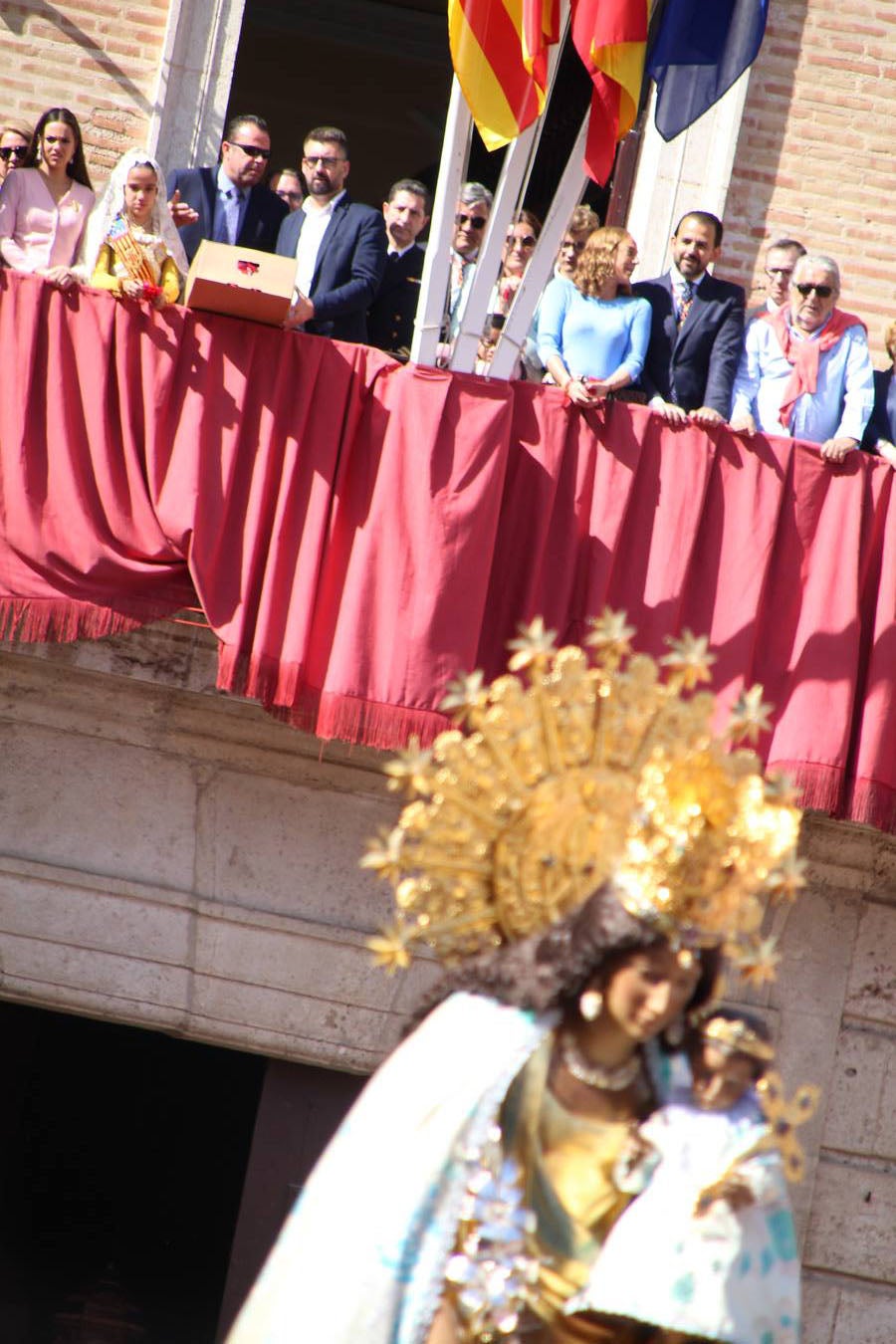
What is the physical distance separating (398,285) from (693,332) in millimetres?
1143

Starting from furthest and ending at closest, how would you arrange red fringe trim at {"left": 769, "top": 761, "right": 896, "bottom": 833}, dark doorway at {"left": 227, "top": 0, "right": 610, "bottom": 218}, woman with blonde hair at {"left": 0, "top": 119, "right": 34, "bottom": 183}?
dark doorway at {"left": 227, "top": 0, "right": 610, "bottom": 218}
woman with blonde hair at {"left": 0, "top": 119, "right": 34, "bottom": 183}
red fringe trim at {"left": 769, "top": 761, "right": 896, "bottom": 833}

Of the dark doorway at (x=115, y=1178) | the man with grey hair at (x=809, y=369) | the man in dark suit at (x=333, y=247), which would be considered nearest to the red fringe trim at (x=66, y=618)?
the man in dark suit at (x=333, y=247)

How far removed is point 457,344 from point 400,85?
7.02m

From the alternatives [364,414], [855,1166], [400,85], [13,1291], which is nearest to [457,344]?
[364,414]

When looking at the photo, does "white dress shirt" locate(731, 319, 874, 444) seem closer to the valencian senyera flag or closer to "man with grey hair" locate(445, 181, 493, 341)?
"man with grey hair" locate(445, 181, 493, 341)

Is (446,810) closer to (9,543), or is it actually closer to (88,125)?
(9,543)

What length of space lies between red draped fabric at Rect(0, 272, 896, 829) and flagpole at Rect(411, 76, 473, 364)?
156 mm

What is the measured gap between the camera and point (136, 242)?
20.7 ft

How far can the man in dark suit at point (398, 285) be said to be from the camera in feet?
23.0

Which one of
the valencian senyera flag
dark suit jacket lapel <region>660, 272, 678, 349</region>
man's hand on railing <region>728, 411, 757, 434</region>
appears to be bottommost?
man's hand on railing <region>728, 411, 757, 434</region>

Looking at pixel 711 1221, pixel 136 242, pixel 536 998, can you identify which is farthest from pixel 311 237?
pixel 711 1221

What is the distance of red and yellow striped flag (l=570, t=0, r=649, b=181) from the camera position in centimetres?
633

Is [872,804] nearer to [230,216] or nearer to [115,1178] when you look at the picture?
[230,216]

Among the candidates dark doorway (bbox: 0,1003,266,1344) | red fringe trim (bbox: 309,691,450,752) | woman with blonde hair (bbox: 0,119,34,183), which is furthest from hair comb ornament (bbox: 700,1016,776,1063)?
dark doorway (bbox: 0,1003,266,1344)
